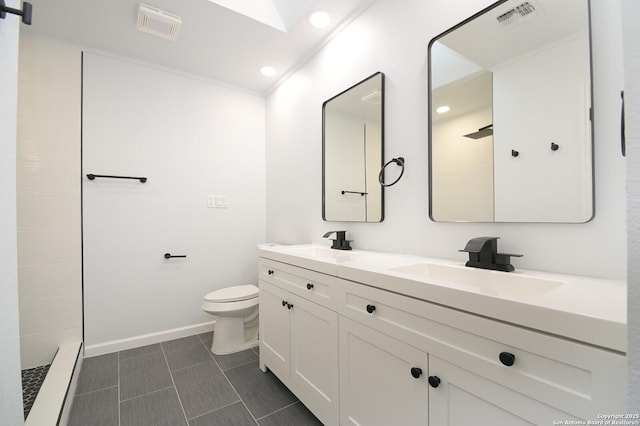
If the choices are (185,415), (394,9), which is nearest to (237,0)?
(394,9)

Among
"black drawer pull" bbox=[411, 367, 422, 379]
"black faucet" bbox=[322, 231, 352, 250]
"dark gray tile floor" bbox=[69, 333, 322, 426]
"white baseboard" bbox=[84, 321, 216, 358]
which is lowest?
"dark gray tile floor" bbox=[69, 333, 322, 426]

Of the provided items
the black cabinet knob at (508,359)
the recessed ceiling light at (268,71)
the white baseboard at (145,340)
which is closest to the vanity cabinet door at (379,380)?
the black cabinet knob at (508,359)

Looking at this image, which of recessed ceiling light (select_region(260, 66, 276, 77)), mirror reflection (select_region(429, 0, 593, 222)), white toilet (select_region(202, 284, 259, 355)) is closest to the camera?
mirror reflection (select_region(429, 0, 593, 222))

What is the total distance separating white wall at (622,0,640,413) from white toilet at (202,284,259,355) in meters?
2.21

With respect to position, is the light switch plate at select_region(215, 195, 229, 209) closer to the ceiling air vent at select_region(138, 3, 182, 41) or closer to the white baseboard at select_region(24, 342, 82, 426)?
the ceiling air vent at select_region(138, 3, 182, 41)

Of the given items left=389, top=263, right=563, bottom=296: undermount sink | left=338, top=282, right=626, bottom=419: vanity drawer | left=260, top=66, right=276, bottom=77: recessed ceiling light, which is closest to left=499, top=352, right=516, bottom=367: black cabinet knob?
left=338, top=282, right=626, bottom=419: vanity drawer

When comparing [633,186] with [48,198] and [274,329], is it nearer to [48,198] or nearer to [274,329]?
[274,329]

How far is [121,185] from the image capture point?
2.33 m

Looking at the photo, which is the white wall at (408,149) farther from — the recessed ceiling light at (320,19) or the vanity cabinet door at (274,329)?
the vanity cabinet door at (274,329)

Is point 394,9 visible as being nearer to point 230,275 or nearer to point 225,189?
point 225,189

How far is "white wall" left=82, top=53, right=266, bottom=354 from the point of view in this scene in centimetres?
223

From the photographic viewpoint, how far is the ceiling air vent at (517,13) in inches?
42.4

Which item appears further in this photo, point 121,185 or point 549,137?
point 121,185

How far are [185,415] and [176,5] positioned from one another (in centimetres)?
250
